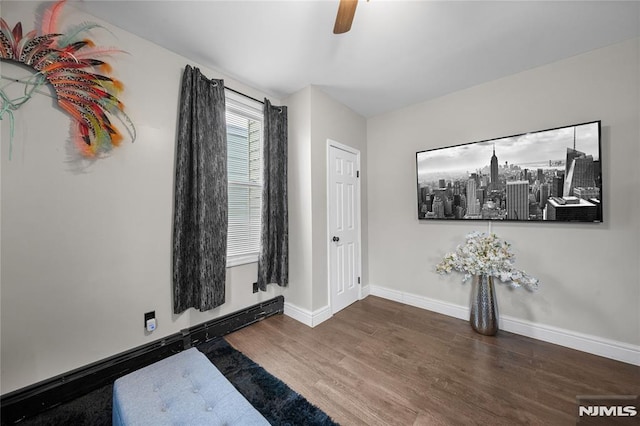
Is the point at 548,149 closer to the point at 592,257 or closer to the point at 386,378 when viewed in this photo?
the point at 592,257

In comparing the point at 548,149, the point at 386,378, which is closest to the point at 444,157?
the point at 548,149

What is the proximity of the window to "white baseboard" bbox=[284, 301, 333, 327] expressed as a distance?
2.49ft

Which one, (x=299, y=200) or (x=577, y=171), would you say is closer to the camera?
(x=577, y=171)

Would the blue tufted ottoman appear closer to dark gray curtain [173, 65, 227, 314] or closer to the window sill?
dark gray curtain [173, 65, 227, 314]

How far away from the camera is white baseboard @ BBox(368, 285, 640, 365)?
6.35ft

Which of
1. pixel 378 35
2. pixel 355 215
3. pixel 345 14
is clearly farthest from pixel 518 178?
pixel 345 14

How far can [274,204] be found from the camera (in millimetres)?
2750

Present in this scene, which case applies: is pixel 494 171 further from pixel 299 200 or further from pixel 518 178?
pixel 299 200

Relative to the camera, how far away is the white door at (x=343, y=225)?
289cm

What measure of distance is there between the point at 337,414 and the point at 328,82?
2972 millimetres

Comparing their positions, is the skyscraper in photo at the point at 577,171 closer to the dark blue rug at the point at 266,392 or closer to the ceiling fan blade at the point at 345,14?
the ceiling fan blade at the point at 345,14

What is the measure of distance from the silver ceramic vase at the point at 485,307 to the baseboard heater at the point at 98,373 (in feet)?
8.20

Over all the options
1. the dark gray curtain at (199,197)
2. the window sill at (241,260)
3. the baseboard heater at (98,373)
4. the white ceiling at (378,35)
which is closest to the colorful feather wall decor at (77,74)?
the white ceiling at (378,35)

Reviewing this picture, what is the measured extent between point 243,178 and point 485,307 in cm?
291
